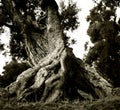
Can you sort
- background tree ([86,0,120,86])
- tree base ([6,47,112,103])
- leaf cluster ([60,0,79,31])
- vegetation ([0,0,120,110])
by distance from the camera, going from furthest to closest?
1. background tree ([86,0,120,86])
2. leaf cluster ([60,0,79,31])
3. tree base ([6,47,112,103])
4. vegetation ([0,0,120,110])

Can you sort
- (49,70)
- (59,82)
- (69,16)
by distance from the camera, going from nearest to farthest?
(59,82) → (49,70) → (69,16)

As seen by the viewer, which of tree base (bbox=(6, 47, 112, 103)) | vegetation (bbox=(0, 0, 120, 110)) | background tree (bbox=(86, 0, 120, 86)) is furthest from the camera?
background tree (bbox=(86, 0, 120, 86))

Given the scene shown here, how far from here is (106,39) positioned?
81.5 ft

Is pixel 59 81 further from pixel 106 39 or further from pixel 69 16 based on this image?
pixel 106 39

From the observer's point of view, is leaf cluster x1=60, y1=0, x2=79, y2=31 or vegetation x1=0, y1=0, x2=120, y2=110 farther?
leaf cluster x1=60, y1=0, x2=79, y2=31

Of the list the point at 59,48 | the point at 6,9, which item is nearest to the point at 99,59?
the point at 6,9

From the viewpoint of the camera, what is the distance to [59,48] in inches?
459

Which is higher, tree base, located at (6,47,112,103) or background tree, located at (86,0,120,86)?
background tree, located at (86,0,120,86)

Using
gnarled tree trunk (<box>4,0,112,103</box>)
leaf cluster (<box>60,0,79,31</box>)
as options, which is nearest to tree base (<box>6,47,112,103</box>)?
gnarled tree trunk (<box>4,0,112,103</box>)

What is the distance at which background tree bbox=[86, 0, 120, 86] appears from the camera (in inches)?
971

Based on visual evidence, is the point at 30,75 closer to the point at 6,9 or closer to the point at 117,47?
the point at 6,9

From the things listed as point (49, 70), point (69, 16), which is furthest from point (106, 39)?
point (49, 70)

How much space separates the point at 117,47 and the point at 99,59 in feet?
6.51

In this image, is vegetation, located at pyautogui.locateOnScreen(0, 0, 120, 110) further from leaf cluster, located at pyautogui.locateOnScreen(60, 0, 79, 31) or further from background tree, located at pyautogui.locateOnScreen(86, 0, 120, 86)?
background tree, located at pyautogui.locateOnScreen(86, 0, 120, 86)
